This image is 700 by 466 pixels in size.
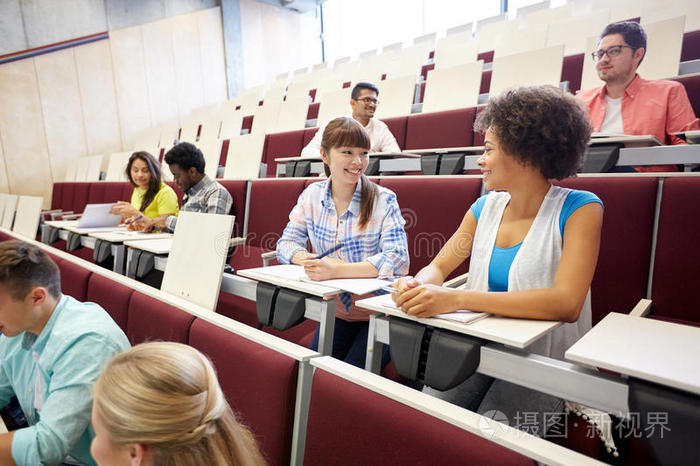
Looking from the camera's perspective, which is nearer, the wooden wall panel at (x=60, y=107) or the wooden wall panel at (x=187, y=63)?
the wooden wall panel at (x=60, y=107)

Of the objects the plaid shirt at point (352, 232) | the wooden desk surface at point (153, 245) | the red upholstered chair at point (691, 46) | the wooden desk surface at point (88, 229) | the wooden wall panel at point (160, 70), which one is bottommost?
the wooden desk surface at point (88, 229)

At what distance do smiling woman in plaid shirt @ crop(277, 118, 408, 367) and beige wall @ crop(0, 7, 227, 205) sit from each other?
179 centimetres

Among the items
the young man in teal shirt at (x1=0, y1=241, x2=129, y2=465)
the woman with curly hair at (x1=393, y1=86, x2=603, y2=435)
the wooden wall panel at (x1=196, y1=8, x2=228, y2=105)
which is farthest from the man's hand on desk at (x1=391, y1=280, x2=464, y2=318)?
the wooden wall panel at (x1=196, y1=8, x2=228, y2=105)

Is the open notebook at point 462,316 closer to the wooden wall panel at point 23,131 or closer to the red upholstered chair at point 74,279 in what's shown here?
the red upholstered chair at point 74,279

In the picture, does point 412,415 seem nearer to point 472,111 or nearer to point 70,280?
point 70,280

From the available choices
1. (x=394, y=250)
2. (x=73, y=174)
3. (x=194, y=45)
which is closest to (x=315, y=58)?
(x=194, y=45)

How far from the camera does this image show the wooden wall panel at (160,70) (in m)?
2.04

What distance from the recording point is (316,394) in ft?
0.79

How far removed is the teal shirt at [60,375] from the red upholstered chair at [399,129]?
758 mm

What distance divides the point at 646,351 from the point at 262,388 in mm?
225

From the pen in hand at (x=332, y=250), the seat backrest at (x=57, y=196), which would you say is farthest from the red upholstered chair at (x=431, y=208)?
the seat backrest at (x=57, y=196)

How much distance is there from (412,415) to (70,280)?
56 cm

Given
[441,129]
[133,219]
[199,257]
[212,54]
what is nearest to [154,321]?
[199,257]

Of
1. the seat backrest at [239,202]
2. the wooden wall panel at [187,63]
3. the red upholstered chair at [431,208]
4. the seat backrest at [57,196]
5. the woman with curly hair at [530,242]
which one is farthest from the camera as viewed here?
the wooden wall panel at [187,63]
